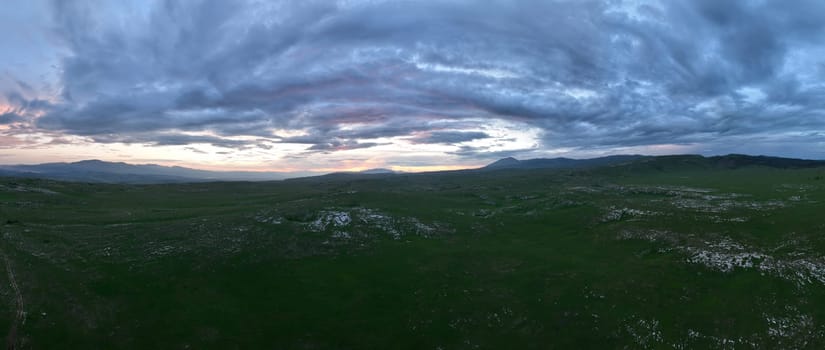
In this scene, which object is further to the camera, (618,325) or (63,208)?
(63,208)

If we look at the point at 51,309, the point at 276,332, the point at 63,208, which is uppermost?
the point at 63,208

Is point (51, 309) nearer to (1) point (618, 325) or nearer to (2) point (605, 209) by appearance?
(1) point (618, 325)

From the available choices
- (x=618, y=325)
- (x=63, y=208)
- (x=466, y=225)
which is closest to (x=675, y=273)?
(x=618, y=325)

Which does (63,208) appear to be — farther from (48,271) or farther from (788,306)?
(788,306)

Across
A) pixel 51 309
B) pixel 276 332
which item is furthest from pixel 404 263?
pixel 51 309

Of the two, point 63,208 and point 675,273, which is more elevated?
point 63,208

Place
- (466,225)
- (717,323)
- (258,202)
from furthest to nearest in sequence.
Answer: (258,202) < (466,225) < (717,323)

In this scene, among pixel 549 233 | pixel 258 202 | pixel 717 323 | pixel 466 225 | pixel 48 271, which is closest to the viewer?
pixel 717 323
